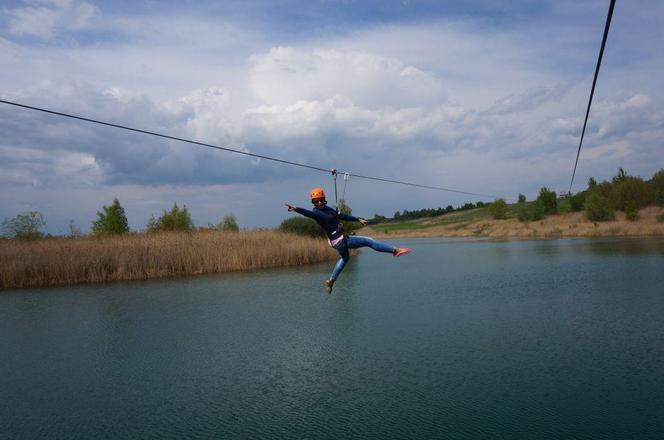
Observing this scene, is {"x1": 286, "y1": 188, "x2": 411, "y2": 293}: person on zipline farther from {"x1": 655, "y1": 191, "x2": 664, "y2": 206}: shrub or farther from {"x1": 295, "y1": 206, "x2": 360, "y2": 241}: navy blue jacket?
{"x1": 655, "y1": 191, "x2": 664, "y2": 206}: shrub

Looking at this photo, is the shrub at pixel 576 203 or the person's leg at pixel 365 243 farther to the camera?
the shrub at pixel 576 203

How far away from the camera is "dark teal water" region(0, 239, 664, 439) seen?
7.69 meters

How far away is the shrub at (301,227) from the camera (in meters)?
35.1

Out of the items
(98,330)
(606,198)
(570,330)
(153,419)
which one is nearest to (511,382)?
(570,330)

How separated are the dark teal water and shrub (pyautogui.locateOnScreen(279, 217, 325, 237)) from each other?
15.8 meters

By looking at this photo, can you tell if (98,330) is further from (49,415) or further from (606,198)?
(606,198)

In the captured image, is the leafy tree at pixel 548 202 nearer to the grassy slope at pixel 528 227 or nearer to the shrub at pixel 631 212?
the grassy slope at pixel 528 227

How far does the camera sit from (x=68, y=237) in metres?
27.6

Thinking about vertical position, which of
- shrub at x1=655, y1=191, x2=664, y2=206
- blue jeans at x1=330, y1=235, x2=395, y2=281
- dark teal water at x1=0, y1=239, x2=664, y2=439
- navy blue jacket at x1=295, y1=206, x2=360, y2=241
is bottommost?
dark teal water at x1=0, y1=239, x2=664, y2=439

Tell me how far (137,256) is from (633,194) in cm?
4704

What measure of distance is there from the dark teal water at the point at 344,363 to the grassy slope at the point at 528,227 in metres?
32.6

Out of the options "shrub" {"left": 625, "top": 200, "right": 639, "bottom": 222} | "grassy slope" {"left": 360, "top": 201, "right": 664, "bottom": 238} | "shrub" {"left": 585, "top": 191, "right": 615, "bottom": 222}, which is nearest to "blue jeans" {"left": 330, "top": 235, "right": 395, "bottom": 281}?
"grassy slope" {"left": 360, "top": 201, "right": 664, "bottom": 238}

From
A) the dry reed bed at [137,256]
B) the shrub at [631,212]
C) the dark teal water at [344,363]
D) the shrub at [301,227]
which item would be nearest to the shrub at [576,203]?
the shrub at [631,212]

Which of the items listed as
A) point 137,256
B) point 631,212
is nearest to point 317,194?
point 137,256
